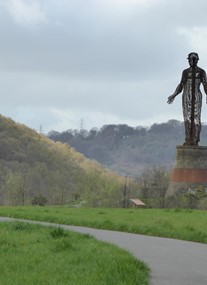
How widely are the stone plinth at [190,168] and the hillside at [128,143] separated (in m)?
136

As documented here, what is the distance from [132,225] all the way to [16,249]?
5925 mm

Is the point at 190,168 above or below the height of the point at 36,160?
below

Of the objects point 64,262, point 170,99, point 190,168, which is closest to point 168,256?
point 64,262

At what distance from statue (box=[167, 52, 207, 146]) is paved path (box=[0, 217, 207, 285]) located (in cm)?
968

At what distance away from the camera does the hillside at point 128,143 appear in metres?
167

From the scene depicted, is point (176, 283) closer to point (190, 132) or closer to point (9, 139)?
point (190, 132)

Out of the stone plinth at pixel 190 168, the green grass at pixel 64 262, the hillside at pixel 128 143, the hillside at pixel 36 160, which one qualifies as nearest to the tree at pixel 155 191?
the stone plinth at pixel 190 168

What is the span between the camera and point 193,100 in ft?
78.9

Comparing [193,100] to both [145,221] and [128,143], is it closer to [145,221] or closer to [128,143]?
[145,221]

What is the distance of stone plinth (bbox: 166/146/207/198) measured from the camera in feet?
76.7

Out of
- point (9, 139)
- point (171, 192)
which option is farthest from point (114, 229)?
point (9, 139)

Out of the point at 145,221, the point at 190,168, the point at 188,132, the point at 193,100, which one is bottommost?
the point at 145,221

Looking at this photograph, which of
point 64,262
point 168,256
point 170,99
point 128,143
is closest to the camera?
point 64,262

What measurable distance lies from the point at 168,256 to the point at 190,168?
12707mm
